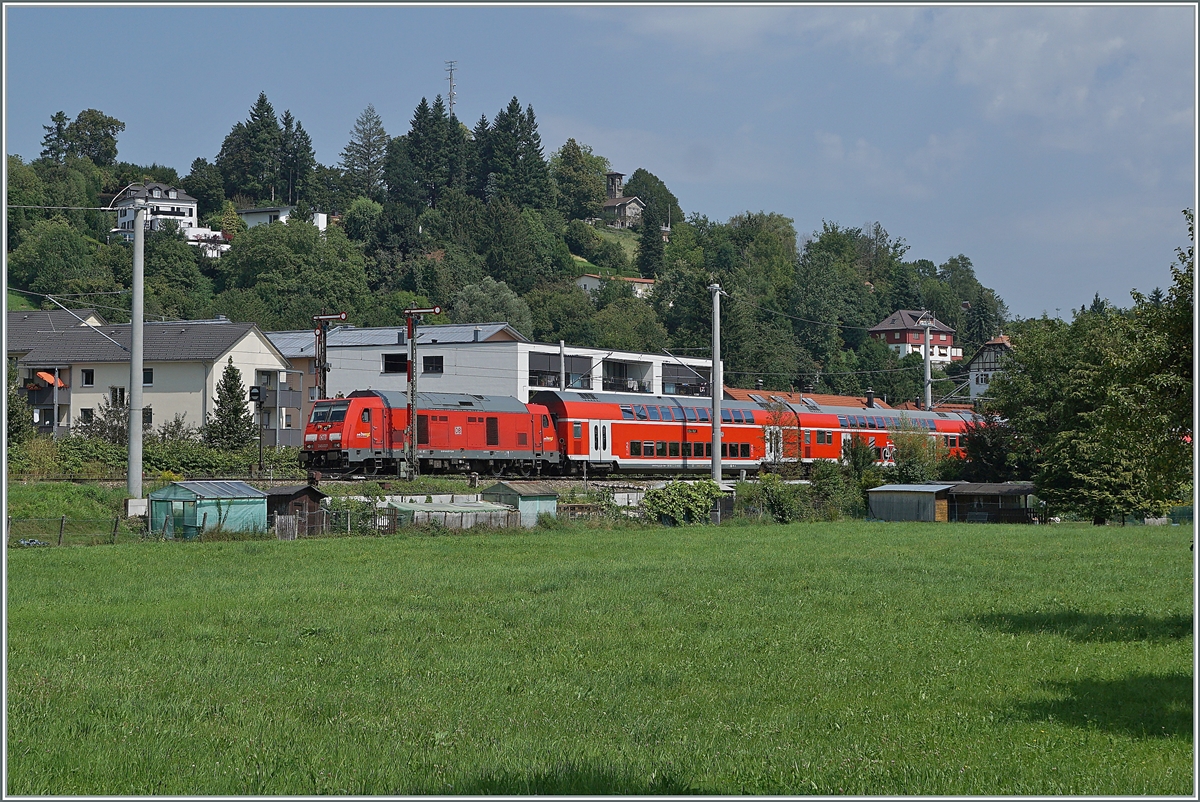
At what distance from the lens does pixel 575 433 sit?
195 feet

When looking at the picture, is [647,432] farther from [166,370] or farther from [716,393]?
[166,370]

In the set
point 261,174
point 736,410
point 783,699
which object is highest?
point 261,174

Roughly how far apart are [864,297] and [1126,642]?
6151 inches

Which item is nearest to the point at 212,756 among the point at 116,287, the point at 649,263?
the point at 116,287

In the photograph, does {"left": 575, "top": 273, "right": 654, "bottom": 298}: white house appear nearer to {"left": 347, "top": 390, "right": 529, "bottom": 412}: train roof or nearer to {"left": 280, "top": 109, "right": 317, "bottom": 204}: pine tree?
{"left": 280, "top": 109, "right": 317, "bottom": 204}: pine tree

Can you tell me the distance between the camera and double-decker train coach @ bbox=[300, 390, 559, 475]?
Answer: 51125 mm

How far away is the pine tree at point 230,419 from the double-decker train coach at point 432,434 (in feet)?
38.7

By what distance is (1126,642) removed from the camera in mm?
18984

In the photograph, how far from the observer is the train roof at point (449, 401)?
52156 mm

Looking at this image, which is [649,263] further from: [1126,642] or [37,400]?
[1126,642]

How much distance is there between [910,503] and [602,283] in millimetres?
109740

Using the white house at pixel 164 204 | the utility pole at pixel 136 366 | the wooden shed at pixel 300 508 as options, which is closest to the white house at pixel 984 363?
the white house at pixel 164 204

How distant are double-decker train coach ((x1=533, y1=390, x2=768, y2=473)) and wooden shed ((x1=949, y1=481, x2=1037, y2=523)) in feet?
39.1

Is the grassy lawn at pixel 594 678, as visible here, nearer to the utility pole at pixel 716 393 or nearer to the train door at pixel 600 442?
the utility pole at pixel 716 393
